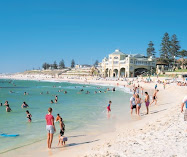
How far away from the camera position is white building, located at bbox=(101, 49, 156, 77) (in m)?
74.1

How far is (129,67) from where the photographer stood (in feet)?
241

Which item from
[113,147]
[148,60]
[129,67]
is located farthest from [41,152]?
[148,60]

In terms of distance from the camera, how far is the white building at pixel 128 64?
7406 centimetres

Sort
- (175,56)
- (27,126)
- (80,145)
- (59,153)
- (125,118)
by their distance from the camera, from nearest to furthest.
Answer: (59,153) → (80,145) → (27,126) → (125,118) → (175,56)

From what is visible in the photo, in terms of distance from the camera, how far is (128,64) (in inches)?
2881

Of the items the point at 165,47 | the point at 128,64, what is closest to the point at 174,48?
the point at 165,47

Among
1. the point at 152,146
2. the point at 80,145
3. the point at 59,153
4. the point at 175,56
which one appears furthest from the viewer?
the point at 175,56

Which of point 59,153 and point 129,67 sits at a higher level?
point 129,67

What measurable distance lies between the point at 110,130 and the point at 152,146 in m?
4.30

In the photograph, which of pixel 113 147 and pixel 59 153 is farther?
pixel 59 153

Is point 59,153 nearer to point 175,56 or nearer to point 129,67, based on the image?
point 129,67

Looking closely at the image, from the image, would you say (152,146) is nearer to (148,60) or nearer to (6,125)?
(6,125)

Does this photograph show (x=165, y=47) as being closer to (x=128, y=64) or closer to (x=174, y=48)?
(x=174, y=48)

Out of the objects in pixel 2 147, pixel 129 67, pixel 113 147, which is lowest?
pixel 2 147
